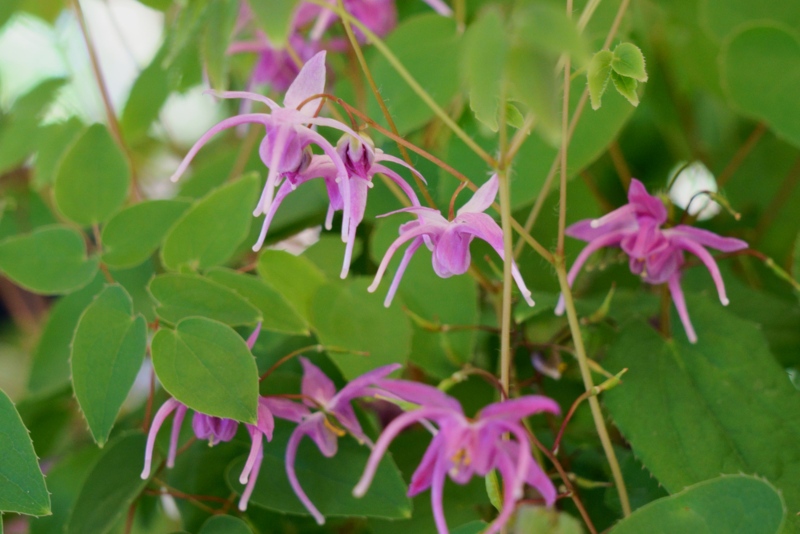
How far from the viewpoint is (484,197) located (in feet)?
0.99

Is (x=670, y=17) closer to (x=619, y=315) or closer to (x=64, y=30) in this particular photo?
(x=619, y=315)

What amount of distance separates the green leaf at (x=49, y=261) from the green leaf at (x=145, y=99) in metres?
0.20

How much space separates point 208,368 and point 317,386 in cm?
7

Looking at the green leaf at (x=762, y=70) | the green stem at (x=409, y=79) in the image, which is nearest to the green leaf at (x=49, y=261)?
the green stem at (x=409, y=79)

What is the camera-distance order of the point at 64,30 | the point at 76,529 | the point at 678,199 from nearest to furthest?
the point at 76,529 → the point at 678,199 → the point at 64,30

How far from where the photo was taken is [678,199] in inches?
25.1

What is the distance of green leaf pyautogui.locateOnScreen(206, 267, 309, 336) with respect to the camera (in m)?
0.39

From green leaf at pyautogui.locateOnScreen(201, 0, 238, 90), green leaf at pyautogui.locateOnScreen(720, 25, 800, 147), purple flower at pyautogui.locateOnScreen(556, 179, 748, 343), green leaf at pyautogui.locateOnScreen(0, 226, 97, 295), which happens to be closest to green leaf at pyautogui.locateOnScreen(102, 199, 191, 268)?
green leaf at pyautogui.locateOnScreen(0, 226, 97, 295)

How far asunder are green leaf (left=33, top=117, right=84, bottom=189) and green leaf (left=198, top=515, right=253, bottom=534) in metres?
0.32

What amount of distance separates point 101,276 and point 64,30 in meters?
0.39

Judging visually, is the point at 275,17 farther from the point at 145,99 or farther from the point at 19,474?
the point at 145,99

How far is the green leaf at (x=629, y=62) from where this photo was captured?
31 cm

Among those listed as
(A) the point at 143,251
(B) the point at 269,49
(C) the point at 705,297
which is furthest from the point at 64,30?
(C) the point at 705,297

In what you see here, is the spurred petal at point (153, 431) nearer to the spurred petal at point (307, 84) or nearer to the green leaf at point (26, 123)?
the spurred petal at point (307, 84)
